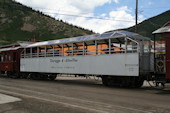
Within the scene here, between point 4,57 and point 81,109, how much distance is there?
63.6 feet

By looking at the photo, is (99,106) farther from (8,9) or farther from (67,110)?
(8,9)

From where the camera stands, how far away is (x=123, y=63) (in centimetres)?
1215

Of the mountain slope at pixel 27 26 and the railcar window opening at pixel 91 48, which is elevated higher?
the mountain slope at pixel 27 26

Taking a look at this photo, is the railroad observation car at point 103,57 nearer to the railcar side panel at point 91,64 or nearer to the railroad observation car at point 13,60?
the railcar side panel at point 91,64

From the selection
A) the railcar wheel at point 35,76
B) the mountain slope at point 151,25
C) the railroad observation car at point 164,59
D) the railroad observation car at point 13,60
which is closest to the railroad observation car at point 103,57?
the railcar wheel at point 35,76

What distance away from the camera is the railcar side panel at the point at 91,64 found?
1181 cm

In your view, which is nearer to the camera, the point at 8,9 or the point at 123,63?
the point at 123,63

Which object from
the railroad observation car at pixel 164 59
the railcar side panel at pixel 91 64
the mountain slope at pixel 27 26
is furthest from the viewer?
the mountain slope at pixel 27 26

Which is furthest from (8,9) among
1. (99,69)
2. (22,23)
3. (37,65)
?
(99,69)

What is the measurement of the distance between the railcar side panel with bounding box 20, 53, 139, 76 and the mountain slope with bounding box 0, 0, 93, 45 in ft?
225

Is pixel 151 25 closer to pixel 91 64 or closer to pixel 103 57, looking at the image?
pixel 91 64

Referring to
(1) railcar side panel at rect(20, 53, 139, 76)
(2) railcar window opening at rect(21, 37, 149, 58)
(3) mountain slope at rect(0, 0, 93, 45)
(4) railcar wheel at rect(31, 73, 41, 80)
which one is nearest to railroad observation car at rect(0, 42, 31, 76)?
(2) railcar window opening at rect(21, 37, 149, 58)

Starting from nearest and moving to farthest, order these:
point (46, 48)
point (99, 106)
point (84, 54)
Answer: point (99, 106), point (84, 54), point (46, 48)

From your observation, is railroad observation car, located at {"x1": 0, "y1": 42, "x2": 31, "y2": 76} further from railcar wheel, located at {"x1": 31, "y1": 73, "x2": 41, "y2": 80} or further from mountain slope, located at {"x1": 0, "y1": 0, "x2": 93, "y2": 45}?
mountain slope, located at {"x1": 0, "y1": 0, "x2": 93, "y2": 45}
